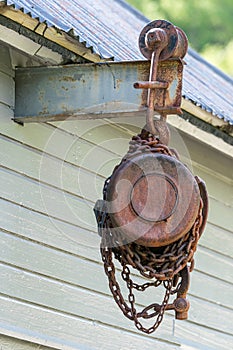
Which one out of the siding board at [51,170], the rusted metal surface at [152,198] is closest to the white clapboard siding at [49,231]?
the siding board at [51,170]

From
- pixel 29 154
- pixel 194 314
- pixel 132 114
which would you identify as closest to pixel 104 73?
pixel 132 114

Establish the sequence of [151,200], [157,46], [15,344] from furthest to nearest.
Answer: [15,344] → [157,46] → [151,200]

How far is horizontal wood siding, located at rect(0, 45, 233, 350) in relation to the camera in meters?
5.51

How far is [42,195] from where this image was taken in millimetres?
5762

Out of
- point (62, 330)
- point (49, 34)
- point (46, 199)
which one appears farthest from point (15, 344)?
point (49, 34)

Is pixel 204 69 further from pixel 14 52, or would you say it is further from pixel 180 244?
pixel 180 244

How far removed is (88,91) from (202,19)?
18695 millimetres

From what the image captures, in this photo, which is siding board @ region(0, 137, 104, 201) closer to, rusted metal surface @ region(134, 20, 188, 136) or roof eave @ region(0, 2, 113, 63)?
roof eave @ region(0, 2, 113, 63)

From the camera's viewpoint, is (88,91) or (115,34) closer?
(88,91)

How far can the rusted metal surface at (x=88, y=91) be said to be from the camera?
4.86 metres

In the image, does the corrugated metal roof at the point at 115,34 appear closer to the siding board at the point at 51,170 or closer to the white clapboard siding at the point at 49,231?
the siding board at the point at 51,170

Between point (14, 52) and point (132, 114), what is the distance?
0.83 m

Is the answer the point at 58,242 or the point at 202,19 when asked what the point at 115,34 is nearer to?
the point at 58,242

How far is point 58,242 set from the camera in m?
5.84
